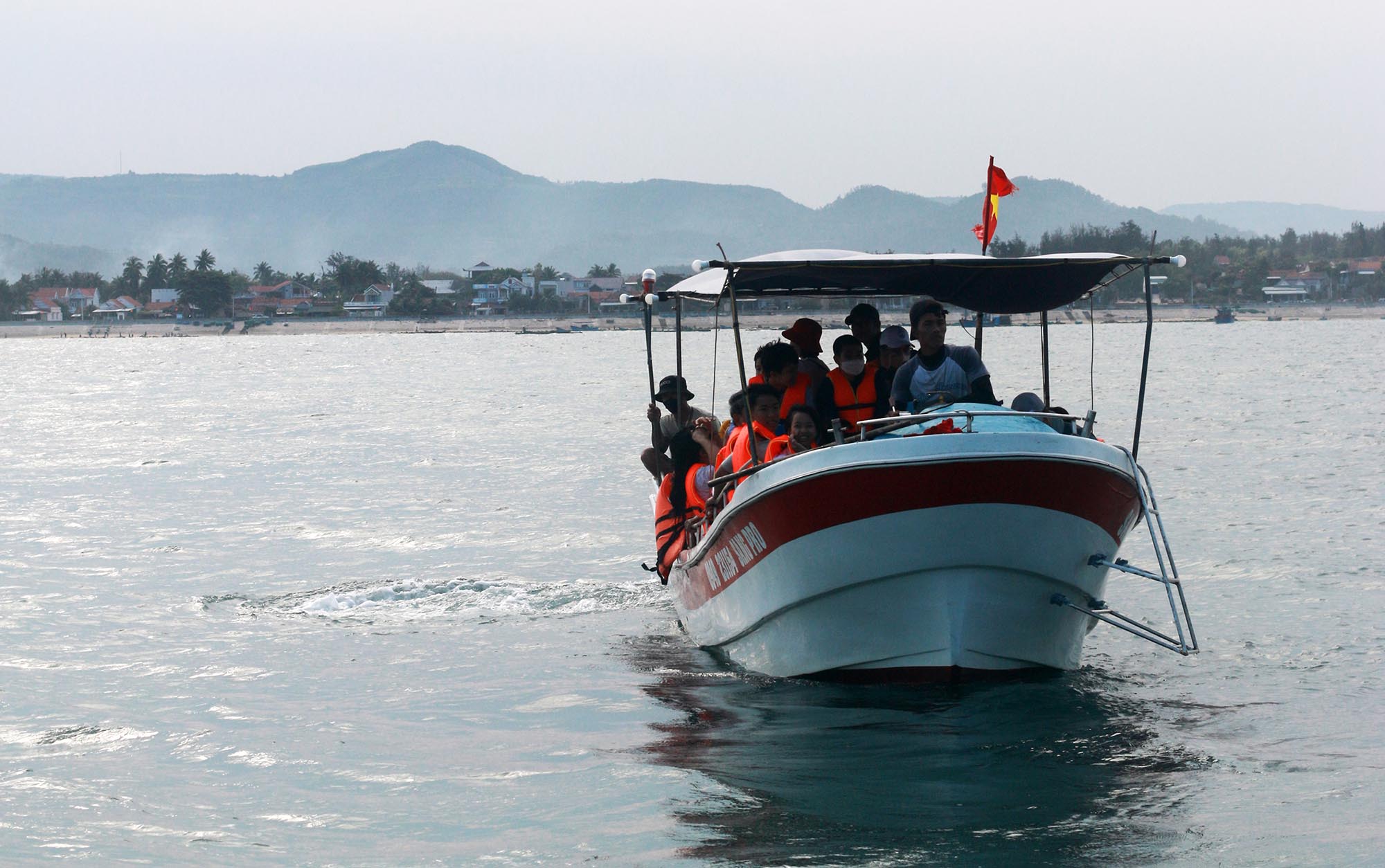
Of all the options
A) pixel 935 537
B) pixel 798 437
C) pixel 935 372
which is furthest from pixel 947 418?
pixel 798 437

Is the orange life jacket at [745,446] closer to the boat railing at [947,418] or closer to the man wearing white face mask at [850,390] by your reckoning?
the man wearing white face mask at [850,390]

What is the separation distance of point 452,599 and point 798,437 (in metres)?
6.39

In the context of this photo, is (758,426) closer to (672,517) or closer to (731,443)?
(731,443)

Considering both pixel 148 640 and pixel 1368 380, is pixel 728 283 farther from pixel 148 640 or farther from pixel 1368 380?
pixel 1368 380

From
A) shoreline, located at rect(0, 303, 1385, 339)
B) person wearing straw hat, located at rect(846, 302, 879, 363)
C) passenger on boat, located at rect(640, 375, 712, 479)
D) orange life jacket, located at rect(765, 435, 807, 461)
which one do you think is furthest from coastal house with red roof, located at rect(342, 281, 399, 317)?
orange life jacket, located at rect(765, 435, 807, 461)

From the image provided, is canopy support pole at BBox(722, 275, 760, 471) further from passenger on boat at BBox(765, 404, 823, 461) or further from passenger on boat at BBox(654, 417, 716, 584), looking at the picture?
passenger on boat at BBox(654, 417, 716, 584)

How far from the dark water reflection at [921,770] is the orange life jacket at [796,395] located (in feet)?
5.81

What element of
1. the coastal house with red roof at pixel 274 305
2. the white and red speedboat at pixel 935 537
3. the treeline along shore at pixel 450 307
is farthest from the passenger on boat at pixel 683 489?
the coastal house with red roof at pixel 274 305

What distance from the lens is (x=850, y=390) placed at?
32.7 feet

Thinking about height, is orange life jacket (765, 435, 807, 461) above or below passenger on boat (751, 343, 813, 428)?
below

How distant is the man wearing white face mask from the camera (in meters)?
9.84

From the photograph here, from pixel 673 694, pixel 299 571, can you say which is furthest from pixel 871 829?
pixel 299 571

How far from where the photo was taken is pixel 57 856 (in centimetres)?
703

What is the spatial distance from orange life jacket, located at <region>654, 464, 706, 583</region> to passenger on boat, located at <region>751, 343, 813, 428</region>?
1.33 m
